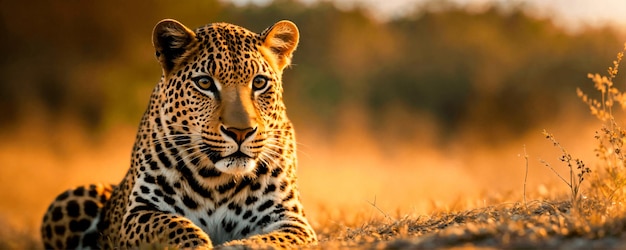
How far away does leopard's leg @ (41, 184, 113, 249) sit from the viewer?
29.6 ft

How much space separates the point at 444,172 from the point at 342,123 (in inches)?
249

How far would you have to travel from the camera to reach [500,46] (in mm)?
36469

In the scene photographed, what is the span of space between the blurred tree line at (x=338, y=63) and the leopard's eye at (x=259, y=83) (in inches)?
790

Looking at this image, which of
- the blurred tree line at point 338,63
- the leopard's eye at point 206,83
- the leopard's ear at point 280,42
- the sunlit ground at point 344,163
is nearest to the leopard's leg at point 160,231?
the leopard's eye at point 206,83

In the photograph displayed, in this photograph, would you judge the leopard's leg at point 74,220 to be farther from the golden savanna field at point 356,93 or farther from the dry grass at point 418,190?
the golden savanna field at point 356,93

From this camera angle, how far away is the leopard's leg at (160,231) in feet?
21.9

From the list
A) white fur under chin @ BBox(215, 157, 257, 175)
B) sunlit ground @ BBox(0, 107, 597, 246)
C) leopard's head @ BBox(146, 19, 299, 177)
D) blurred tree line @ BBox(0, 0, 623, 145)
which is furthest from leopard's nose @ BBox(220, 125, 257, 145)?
blurred tree line @ BBox(0, 0, 623, 145)

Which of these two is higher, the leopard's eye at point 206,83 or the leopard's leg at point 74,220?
the leopard's eye at point 206,83

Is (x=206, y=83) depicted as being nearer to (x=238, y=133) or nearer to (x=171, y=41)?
(x=171, y=41)

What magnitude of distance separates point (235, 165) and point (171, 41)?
1184mm

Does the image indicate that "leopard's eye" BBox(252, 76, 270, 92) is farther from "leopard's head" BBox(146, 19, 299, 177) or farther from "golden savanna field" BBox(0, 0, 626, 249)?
"golden savanna field" BBox(0, 0, 626, 249)

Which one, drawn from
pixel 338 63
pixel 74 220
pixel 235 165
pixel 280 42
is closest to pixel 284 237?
pixel 235 165

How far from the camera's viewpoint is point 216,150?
6.88m

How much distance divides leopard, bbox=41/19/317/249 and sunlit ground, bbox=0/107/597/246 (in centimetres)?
793
